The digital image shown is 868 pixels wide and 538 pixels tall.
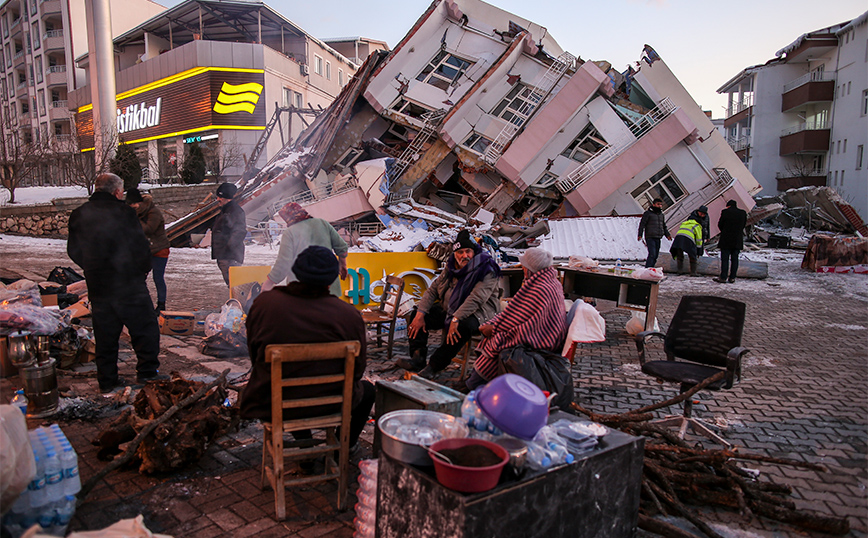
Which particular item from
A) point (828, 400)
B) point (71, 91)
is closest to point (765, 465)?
point (828, 400)

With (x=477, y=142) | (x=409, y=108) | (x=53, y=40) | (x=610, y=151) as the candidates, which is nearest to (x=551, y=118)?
(x=610, y=151)

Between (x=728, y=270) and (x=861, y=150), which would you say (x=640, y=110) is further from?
(x=861, y=150)

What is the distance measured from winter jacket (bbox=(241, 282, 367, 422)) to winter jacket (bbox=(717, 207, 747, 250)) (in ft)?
36.5

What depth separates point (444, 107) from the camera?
65.9 ft

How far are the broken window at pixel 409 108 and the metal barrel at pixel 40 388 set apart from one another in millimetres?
17723

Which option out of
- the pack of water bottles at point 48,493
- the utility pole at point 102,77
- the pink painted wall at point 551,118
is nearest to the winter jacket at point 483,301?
the pack of water bottles at point 48,493

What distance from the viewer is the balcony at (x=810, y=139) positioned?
104ft

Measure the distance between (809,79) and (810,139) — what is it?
405 centimetres

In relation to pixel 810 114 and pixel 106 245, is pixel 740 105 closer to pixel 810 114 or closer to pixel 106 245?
pixel 810 114

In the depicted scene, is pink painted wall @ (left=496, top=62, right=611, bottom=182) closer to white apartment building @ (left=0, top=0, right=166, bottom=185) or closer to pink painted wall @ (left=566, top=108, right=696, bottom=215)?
pink painted wall @ (left=566, top=108, right=696, bottom=215)

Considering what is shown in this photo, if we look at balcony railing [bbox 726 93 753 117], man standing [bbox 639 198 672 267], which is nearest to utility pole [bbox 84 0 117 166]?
man standing [bbox 639 198 672 267]

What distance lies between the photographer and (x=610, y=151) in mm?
19172

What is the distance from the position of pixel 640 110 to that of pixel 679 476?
21.2m

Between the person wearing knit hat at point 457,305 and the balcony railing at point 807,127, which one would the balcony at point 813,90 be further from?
the person wearing knit hat at point 457,305
